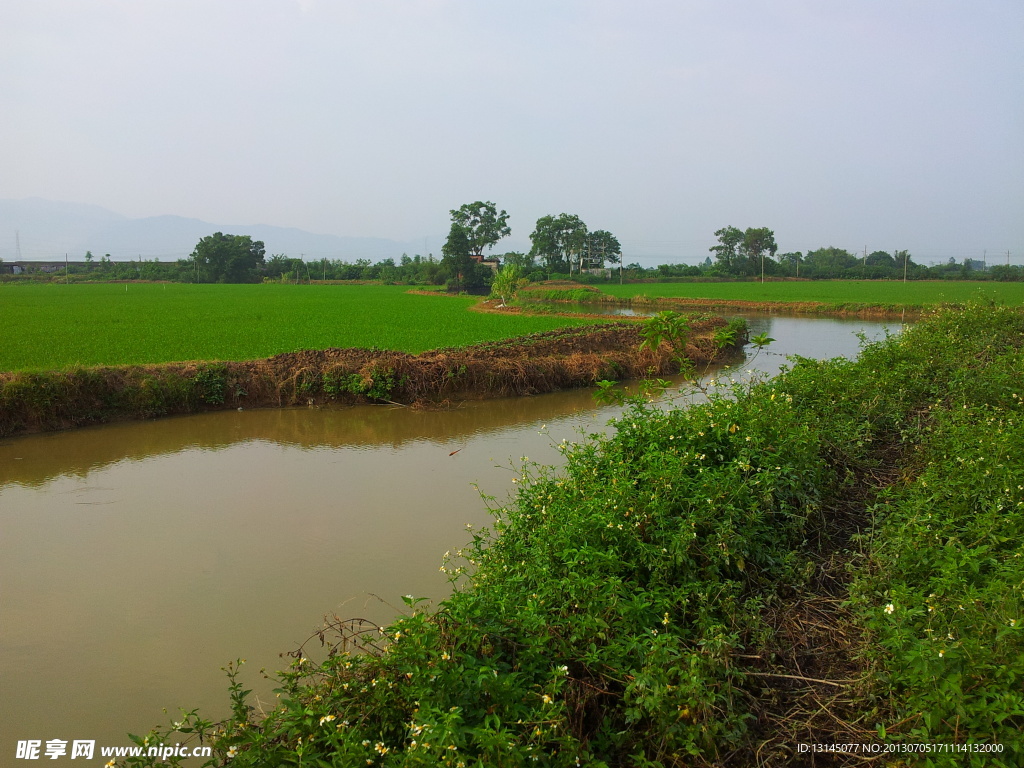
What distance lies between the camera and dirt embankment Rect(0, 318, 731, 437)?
30.1 feet

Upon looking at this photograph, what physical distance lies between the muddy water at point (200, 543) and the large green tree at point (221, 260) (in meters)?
56.3

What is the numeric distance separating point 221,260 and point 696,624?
Result: 65.7 meters

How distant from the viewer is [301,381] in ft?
35.9

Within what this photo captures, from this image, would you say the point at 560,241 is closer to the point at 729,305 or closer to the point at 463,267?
the point at 463,267

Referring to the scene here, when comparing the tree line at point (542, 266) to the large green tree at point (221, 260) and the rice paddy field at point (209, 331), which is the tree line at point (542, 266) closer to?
the large green tree at point (221, 260)

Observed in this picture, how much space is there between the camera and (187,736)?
3.09 metres

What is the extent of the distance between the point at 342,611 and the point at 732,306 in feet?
99.8

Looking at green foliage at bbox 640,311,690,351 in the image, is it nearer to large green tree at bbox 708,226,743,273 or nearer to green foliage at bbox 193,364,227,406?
green foliage at bbox 193,364,227,406

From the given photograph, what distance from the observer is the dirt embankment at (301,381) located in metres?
9.16

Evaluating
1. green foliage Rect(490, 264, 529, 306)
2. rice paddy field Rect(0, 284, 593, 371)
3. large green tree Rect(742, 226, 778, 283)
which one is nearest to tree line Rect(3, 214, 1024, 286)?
large green tree Rect(742, 226, 778, 283)

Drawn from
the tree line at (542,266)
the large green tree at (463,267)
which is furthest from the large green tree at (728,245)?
the large green tree at (463,267)

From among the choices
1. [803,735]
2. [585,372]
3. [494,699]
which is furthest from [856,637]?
[585,372]

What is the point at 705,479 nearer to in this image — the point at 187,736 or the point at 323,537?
the point at 187,736

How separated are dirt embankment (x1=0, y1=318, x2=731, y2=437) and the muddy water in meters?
0.49
